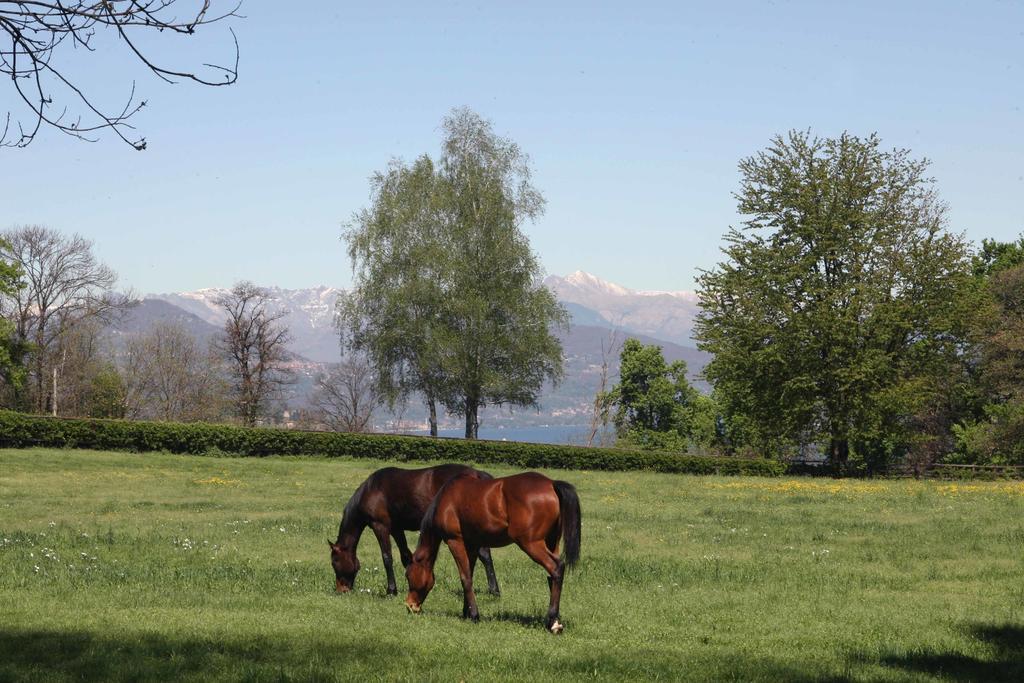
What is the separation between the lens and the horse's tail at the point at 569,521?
12.0 meters

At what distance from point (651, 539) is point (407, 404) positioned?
52.4 meters

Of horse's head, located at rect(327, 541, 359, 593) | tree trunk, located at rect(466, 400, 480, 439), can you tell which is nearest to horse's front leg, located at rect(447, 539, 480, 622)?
horse's head, located at rect(327, 541, 359, 593)

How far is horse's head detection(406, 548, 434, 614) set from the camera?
42.9 feet

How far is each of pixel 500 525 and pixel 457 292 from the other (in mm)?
56208

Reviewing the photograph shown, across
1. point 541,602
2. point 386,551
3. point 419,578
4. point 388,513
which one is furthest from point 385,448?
point 419,578

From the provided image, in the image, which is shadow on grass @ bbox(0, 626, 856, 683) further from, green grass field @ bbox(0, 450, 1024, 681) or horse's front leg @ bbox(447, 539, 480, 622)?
horse's front leg @ bbox(447, 539, 480, 622)

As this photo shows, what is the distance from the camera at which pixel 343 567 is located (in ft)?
49.1

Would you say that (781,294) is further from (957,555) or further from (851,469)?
(957,555)

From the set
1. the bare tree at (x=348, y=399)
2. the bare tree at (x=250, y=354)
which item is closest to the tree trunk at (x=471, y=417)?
the bare tree at (x=250, y=354)

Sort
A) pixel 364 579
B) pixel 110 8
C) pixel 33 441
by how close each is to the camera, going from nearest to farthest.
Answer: pixel 110 8 → pixel 364 579 → pixel 33 441

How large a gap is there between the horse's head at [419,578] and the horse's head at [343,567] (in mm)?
2015

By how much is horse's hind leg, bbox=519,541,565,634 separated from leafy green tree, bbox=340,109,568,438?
54.7 m

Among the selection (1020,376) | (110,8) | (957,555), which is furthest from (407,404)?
(110,8)

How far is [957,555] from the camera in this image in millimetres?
19047
